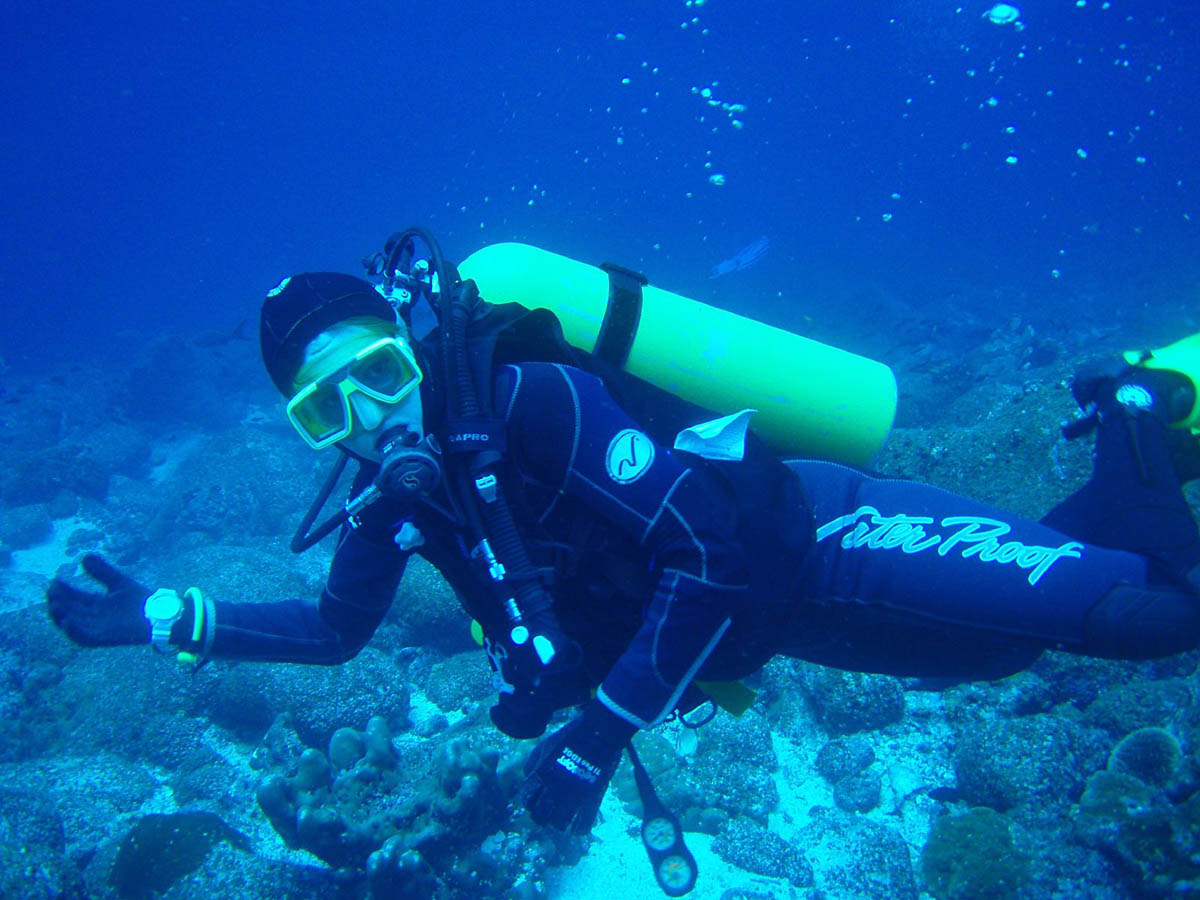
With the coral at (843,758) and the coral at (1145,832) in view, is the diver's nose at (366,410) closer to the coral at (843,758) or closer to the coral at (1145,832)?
the coral at (1145,832)

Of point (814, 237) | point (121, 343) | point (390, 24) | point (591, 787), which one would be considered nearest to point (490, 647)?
point (591, 787)

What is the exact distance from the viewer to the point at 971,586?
2.56 metres

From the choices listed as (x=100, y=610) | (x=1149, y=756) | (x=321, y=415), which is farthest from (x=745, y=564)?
(x=1149, y=756)

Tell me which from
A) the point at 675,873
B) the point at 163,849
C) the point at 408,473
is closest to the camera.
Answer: the point at 408,473

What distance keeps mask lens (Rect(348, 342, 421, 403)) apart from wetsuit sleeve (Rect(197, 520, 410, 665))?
734mm

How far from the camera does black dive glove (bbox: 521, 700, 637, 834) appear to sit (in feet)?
7.63

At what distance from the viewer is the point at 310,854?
4578 millimetres

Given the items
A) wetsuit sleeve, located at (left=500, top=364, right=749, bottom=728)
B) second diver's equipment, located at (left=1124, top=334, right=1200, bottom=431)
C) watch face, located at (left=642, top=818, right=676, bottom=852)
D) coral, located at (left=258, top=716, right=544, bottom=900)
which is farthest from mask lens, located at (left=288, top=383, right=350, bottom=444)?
second diver's equipment, located at (left=1124, top=334, right=1200, bottom=431)

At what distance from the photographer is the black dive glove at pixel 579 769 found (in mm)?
2326

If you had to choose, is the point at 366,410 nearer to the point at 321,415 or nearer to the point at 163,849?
the point at 321,415

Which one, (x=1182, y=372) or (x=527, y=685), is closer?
(x=527, y=685)

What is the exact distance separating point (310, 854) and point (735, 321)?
4846 mm

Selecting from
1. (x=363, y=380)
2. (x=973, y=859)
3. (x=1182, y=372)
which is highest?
(x=1182, y=372)

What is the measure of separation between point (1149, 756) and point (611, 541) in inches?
150
